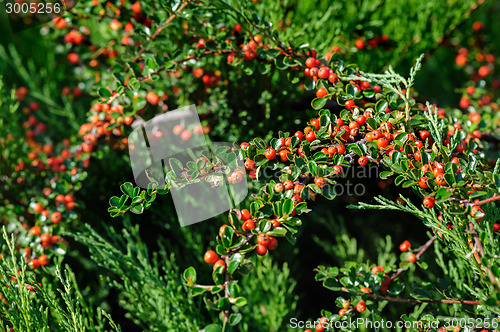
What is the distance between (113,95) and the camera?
1104 millimetres

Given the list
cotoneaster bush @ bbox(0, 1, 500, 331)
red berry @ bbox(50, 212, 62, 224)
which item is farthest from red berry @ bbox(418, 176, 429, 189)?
red berry @ bbox(50, 212, 62, 224)

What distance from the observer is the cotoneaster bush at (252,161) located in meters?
0.80

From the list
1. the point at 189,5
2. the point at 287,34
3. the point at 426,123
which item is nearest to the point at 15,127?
the point at 189,5

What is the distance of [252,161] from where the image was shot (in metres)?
0.86

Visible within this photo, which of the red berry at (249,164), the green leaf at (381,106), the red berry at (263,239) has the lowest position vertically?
the red berry at (263,239)

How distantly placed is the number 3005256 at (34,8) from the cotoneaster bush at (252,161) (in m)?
0.09

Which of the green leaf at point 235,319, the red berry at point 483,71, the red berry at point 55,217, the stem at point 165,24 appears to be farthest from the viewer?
the red berry at point 483,71

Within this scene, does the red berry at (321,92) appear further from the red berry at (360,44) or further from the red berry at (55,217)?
the red berry at (55,217)

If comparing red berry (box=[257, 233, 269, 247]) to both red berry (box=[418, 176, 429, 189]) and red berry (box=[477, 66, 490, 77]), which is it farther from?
red berry (box=[477, 66, 490, 77])

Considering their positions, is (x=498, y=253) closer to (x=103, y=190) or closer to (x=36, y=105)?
(x=103, y=190)

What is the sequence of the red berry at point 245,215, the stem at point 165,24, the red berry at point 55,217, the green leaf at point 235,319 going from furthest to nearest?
the red berry at point 55,217
the stem at point 165,24
the red berry at point 245,215
the green leaf at point 235,319

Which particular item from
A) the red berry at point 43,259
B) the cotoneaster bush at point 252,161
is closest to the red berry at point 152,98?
the cotoneaster bush at point 252,161

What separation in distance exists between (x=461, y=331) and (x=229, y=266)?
530mm

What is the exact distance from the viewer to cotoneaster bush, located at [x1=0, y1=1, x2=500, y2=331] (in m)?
0.80
